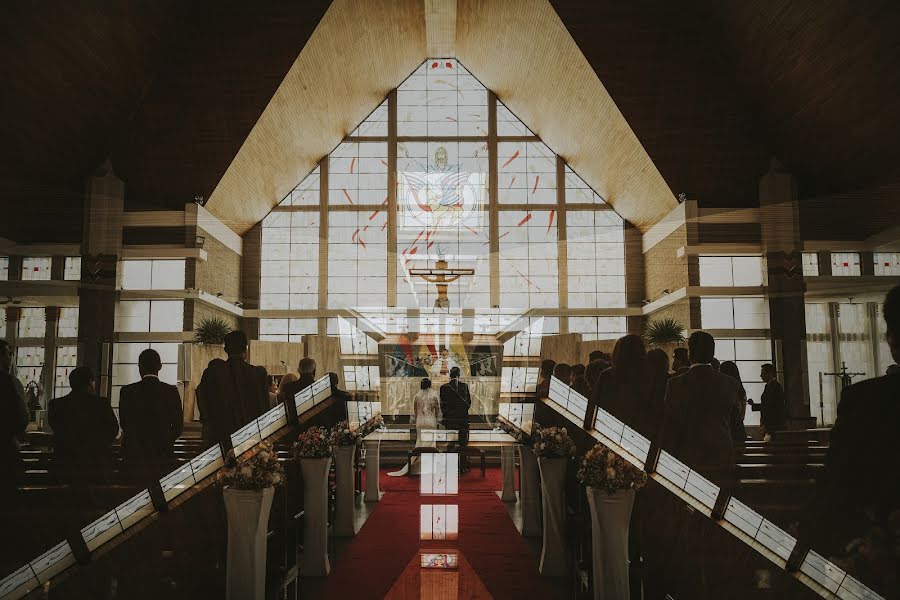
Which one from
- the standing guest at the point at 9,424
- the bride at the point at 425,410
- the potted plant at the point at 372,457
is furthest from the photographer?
the bride at the point at 425,410

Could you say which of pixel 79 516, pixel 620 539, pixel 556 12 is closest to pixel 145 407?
pixel 79 516

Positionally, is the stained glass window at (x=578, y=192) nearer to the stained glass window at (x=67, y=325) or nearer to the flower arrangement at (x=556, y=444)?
the flower arrangement at (x=556, y=444)

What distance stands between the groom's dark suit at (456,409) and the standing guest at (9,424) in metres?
3.93

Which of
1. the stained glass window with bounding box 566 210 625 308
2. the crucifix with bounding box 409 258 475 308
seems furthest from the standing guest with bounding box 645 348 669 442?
the stained glass window with bounding box 566 210 625 308

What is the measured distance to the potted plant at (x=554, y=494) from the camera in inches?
174

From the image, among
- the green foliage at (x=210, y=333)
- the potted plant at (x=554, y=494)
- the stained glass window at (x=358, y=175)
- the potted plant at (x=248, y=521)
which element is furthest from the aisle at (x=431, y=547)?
the stained glass window at (x=358, y=175)

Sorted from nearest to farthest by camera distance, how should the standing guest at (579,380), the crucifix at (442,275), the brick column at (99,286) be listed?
the brick column at (99,286)
the standing guest at (579,380)
the crucifix at (442,275)

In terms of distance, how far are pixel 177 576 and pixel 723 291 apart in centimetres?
1109

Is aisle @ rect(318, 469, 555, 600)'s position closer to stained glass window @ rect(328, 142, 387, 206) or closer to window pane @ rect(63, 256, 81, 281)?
window pane @ rect(63, 256, 81, 281)

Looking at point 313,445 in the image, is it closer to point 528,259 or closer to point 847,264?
point 847,264

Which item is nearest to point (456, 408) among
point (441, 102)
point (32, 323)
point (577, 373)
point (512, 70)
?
point (577, 373)

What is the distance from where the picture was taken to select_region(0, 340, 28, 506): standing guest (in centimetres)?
335

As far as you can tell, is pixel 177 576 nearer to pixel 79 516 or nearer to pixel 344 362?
pixel 79 516

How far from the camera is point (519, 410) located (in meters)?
6.05
